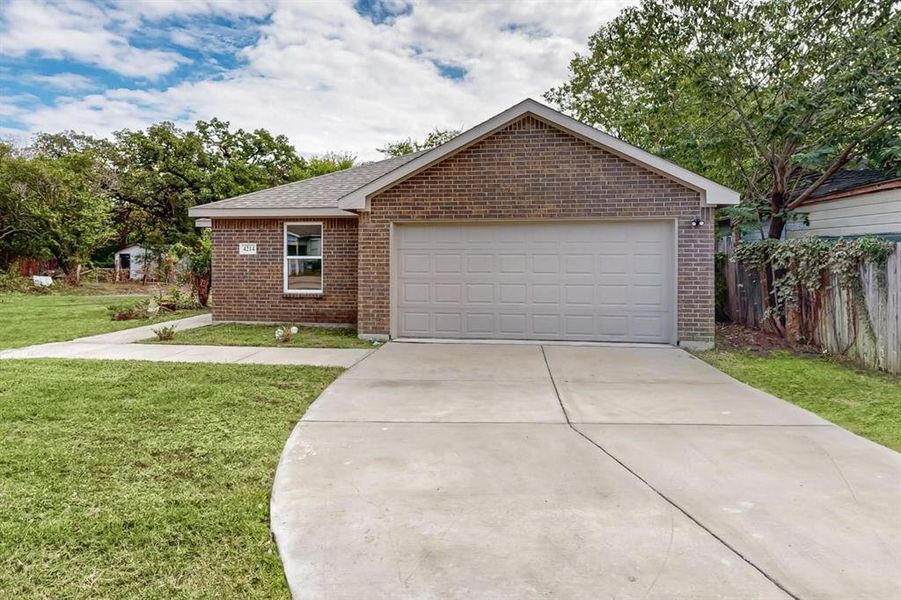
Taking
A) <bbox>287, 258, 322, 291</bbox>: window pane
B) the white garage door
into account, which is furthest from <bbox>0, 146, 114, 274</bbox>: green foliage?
the white garage door

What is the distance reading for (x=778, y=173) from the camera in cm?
1044

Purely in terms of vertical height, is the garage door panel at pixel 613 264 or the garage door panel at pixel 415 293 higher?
the garage door panel at pixel 613 264

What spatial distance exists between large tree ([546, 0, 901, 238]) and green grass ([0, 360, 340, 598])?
32.5 feet

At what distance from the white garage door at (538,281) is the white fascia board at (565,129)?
2.78ft

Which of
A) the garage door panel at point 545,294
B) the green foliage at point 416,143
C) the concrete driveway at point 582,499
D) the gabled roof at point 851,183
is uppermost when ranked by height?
the green foliage at point 416,143

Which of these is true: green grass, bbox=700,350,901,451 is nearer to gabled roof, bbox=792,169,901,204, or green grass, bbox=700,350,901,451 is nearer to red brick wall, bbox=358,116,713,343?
red brick wall, bbox=358,116,713,343

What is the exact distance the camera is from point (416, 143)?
3425 cm

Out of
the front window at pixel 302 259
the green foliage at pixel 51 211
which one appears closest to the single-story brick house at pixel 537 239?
the front window at pixel 302 259

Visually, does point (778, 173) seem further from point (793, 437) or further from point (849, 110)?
point (793, 437)

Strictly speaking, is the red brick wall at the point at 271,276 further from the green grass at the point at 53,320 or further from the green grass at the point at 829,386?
the green grass at the point at 829,386

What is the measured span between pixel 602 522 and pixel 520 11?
42.8ft

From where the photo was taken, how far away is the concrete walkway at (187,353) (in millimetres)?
7746

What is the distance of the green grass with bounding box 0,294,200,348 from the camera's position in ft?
32.6

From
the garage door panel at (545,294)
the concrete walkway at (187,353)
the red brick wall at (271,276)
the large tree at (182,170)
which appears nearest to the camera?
the concrete walkway at (187,353)
